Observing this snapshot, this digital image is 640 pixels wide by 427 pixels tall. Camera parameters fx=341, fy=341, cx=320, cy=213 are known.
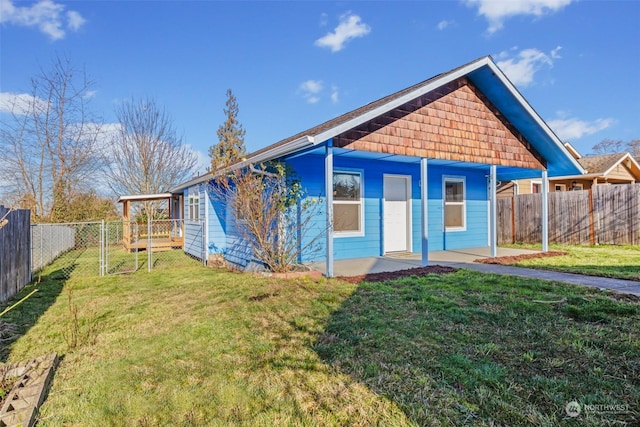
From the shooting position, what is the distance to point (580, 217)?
12008mm

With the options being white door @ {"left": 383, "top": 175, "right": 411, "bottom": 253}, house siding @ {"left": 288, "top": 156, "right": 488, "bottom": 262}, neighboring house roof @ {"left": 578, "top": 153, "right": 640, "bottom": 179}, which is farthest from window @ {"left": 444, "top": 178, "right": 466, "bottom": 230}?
neighboring house roof @ {"left": 578, "top": 153, "right": 640, "bottom": 179}

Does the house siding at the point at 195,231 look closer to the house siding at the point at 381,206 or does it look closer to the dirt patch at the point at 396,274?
the house siding at the point at 381,206

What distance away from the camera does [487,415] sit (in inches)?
85.4

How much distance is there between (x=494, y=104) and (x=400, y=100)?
12.5 feet

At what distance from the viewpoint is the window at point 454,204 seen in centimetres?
1088

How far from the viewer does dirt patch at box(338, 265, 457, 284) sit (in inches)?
249

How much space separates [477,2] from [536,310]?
1069 centimetres

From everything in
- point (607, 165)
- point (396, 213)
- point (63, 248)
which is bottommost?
point (63, 248)

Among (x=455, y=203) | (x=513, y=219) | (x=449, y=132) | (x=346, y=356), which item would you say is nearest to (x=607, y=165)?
(x=513, y=219)

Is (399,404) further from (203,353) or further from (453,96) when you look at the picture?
(453,96)

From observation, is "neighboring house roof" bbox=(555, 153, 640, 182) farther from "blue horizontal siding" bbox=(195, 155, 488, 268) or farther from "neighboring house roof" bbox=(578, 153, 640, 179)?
"blue horizontal siding" bbox=(195, 155, 488, 268)

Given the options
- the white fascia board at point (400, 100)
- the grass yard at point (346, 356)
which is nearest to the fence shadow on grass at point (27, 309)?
the grass yard at point (346, 356)

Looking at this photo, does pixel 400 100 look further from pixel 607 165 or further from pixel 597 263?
pixel 607 165

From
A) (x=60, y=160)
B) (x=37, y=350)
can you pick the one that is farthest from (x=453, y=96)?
(x=60, y=160)
